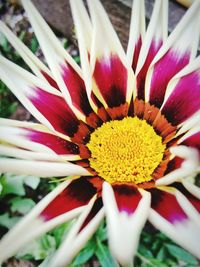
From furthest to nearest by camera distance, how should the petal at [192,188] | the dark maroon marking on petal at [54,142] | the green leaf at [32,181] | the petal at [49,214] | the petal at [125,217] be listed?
the green leaf at [32,181] < the dark maroon marking on petal at [54,142] < the petal at [192,188] < the petal at [49,214] < the petal at [125,217]

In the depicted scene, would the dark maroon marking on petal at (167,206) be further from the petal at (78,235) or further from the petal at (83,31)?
the petal at (83,31)

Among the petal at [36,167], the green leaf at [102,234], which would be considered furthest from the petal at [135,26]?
the green leaf at [102,234]

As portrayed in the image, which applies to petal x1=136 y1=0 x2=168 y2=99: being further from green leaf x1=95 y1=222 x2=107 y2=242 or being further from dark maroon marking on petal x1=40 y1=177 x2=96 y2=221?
green leaf x1=95 y1=222 x2=107 y2=242

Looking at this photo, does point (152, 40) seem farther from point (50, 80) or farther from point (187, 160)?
point (187, 160)

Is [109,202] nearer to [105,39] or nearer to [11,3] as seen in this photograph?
[105,39]

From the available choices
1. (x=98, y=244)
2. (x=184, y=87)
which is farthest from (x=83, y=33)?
(x=98, y=244)

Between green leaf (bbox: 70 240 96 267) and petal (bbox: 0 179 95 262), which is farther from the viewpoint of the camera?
green leaf (bbox: 70 240 96 267)

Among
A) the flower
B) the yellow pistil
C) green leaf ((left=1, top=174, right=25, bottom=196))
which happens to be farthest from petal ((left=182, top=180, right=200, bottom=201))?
green leaf ((left=1, top=174, right=25, bottom=196))
